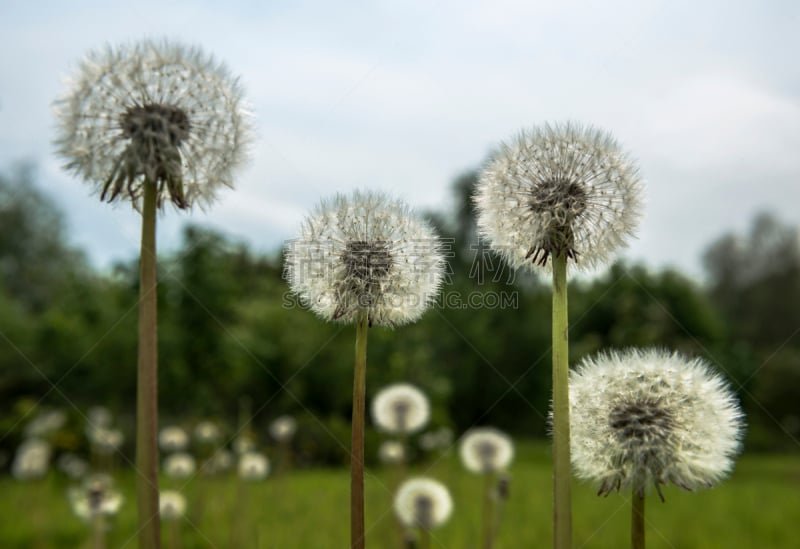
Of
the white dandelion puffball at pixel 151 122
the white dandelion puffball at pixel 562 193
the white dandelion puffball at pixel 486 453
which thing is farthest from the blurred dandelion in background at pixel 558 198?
the white dandelion puffball at pixel 486 453

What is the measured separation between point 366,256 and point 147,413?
99 cm

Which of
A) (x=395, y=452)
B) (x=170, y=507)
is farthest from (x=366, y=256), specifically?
(x=170, y=507)

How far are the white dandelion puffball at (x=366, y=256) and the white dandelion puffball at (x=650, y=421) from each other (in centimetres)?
68

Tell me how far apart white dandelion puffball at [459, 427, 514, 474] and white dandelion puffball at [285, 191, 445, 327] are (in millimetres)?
3395

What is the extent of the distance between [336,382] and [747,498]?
12.4m

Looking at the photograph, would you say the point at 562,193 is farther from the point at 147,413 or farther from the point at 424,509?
the point at 424,509

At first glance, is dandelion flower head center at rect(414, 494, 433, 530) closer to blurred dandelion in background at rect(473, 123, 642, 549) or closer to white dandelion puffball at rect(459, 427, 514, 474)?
white dandelion puffball at rect(459, 427, 514, 474)

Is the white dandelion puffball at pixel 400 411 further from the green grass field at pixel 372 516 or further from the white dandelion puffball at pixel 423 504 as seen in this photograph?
the green grass field at pixel 372 516

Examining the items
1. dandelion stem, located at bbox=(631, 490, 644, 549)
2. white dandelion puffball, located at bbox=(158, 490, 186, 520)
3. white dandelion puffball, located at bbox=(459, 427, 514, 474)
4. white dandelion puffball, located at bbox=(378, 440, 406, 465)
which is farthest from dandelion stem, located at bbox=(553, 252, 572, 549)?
white dandelion puffball, located at bbox=(158, 490, 186, 520)

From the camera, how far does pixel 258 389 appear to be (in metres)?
21.8

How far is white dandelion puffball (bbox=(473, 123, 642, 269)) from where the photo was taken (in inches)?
99.0

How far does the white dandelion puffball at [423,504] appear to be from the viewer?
193 inches

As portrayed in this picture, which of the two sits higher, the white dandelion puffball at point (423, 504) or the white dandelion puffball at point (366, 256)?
the white dandelion puffball at point (366, 256)

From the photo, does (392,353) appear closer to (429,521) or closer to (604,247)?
(429,521)
